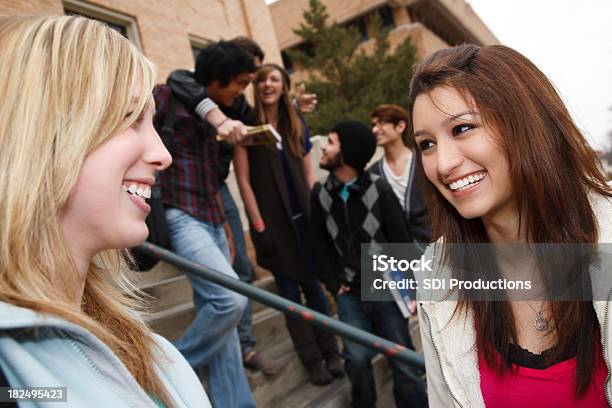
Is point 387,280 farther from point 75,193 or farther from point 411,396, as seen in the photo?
point 75,193

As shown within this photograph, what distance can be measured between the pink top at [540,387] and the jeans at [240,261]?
1893 mm

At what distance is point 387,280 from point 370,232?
34 centimetres

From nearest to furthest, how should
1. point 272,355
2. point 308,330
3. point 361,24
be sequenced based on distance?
point 308,330, point 272,355, point 361,24

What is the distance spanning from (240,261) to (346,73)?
521 inches

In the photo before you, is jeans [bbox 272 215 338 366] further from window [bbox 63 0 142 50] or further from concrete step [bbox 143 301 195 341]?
window [bbox 63 0 142 50]

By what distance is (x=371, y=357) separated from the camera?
2869 mm

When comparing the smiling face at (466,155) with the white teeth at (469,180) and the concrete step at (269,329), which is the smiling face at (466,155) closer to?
the white teeth at (469,180)

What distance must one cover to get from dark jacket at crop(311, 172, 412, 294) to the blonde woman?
78.0 inches

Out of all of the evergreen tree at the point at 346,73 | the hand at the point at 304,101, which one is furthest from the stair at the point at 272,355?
the evergreen tree at the point at 346,73

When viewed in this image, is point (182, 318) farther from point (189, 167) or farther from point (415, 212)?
point (415, 212)

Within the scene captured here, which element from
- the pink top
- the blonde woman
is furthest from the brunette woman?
the blonde woman

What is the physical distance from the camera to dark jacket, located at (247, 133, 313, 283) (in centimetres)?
317

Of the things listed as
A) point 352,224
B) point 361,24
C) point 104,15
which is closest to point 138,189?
point 352,224

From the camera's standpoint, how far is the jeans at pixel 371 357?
282cm
